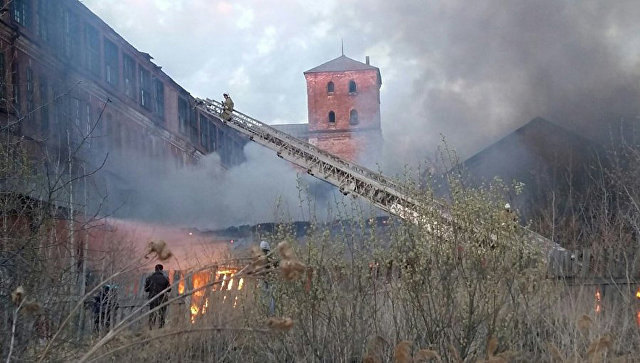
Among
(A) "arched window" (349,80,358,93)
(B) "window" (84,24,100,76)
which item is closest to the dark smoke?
(B) "window" (84,24,100,76)

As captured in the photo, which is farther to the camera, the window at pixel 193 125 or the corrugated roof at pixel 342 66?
the corrugated roof at pixel 342 66

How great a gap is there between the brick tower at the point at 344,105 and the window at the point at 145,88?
22320 mm

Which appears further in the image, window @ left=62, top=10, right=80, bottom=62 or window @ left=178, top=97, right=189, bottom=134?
window @ left=178, top=97, right=189, bottom=134

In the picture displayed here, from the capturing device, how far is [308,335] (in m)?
6.47

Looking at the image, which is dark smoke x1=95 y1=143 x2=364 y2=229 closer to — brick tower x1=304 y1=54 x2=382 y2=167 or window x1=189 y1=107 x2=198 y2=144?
window x1=189 y1=107 x2=198 y2=144

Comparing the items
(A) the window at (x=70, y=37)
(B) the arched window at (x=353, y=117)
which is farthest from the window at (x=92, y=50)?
(B) the arched window at (x=353, y=117)

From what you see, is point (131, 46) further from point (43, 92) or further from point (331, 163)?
point (331, 163)

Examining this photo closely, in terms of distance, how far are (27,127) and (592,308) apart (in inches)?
757

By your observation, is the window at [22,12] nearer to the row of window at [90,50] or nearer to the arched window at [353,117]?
the row of window at [90,50]

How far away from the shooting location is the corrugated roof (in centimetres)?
5741

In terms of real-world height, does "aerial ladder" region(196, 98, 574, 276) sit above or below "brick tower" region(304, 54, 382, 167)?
below

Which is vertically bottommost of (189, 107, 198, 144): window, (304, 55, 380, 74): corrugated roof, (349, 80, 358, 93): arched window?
(189, 107, 198, 144): window

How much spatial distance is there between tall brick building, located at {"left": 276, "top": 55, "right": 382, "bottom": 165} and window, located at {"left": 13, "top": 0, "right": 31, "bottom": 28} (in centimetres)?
3233

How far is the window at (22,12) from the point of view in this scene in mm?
23905
